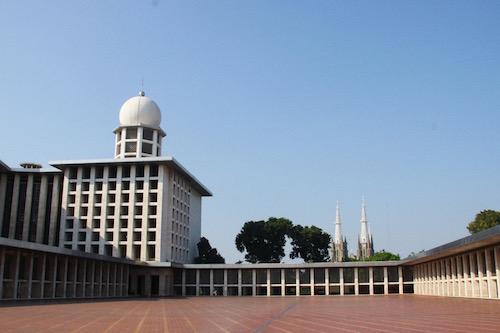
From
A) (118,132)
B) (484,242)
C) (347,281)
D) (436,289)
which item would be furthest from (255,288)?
(484,242)

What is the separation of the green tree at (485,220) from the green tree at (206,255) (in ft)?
120

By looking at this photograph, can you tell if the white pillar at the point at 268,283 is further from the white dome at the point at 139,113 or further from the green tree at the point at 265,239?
the white dome at the point at 139,113

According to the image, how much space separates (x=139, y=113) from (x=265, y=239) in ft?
92.3

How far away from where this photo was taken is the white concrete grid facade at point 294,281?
6312 cm

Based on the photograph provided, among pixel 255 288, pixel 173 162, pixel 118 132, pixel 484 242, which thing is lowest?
pixel 255 288


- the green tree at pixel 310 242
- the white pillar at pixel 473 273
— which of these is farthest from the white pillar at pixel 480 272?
the green tree at pixel 310 242

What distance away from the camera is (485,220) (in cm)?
7125

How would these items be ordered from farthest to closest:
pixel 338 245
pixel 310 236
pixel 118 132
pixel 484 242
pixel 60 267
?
pixel 338 245, pixel 310 236, pixel 118 132, pixel 60 267, pixel 484 242

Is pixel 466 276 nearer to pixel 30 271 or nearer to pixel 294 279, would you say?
pixel 294 279

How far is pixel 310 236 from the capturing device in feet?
272

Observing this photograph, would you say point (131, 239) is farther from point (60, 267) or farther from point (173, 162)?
point (60, 267)

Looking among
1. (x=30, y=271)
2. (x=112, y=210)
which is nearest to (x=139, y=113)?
(x=112, y=210)

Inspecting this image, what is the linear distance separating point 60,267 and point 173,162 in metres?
21.1

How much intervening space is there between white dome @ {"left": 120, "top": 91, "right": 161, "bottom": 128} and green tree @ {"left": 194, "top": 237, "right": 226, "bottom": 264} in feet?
66.0
